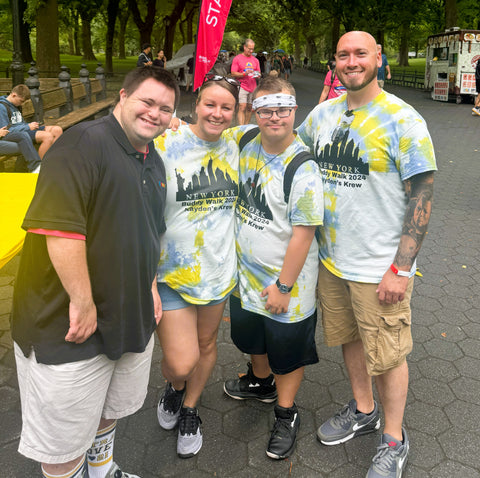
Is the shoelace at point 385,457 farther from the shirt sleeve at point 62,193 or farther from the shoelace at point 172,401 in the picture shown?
the shirt sleeve at point 62,193

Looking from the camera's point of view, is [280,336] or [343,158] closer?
[343,158]

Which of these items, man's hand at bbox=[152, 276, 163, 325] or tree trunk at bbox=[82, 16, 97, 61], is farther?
tree trunk at bbox=[82, 16, 97, 61]

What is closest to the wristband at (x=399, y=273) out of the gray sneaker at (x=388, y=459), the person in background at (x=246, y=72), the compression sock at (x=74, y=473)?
the gray sneaker at (x=388, y=459)

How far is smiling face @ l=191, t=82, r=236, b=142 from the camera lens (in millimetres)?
2463

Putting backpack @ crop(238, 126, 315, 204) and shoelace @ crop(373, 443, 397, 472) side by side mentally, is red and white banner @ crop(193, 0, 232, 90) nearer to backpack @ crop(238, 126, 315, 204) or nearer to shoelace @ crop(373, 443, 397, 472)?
backpack @ crop(238, 126, 315, 204)

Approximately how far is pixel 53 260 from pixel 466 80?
2202 cm

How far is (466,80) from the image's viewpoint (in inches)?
795

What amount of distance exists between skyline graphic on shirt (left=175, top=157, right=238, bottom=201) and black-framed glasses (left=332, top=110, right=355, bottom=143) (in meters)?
0.60

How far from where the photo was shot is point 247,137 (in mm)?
2719

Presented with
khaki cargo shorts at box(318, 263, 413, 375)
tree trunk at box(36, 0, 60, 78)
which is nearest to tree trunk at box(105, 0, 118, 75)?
tree trunk at box(36, 0, 60, 78)

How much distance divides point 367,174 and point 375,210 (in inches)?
7.7

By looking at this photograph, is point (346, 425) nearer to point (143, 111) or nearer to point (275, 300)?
point (275, 300)

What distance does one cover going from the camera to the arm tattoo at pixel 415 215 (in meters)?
2.43

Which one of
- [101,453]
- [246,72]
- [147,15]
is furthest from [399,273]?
[147,15]
